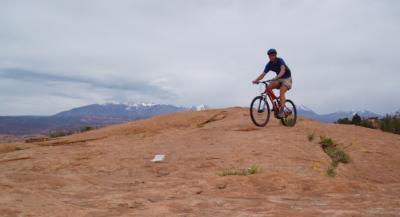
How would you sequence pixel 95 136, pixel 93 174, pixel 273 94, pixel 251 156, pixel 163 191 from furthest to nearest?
pixel 95 136, pixel 273 94, pixel 251 156, pixel 93 174, pixel 163 191

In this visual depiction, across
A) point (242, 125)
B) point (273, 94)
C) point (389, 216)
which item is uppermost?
point (273, 94)

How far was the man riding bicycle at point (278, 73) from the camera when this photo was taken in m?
13.8

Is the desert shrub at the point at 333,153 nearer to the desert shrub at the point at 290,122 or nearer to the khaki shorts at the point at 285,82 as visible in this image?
the khaki shorts at the point at 285,82

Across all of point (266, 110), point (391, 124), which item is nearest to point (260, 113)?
point (266, 110)

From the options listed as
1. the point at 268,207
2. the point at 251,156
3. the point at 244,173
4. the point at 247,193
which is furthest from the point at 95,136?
the point at 268,207

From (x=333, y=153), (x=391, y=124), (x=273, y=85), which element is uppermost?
(x=273, y=85)

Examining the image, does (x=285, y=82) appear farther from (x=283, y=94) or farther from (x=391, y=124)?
(x=391, y=124)

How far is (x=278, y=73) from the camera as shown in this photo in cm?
1404

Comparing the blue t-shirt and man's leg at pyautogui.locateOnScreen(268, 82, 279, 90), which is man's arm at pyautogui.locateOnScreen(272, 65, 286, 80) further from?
man's leg at pyautogui.locateOnScreen(268, 82, 279, 90)

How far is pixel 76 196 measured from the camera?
640 cm

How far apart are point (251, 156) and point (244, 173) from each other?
1761 millimetres

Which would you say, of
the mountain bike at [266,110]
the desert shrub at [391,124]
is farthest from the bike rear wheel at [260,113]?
the desert shrub at [391,124]

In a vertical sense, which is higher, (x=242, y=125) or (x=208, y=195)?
(x=242, y=125)

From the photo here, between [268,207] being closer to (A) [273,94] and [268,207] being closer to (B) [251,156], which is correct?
(B) [251,156]
